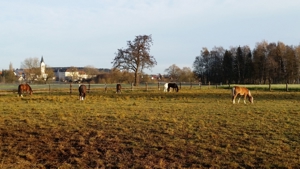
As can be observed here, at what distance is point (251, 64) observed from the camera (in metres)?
78.6

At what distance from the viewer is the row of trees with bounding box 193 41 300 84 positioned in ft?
238

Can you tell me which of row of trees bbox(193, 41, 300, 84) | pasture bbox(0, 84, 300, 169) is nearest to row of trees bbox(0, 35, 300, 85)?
row of trees bbox(193, 41, 300, 84)

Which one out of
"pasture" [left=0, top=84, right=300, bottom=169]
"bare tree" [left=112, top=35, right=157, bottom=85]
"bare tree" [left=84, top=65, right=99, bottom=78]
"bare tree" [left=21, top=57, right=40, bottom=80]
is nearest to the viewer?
"pasture" [left=0, top=84, right=300, bottom=169]

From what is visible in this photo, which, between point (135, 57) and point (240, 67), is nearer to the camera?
point (135, 57)

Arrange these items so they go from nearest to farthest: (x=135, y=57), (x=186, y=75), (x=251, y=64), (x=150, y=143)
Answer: (x=150, y=143)
(x=135, y=57)
(x=251, y=64)
(x=186, y=75)

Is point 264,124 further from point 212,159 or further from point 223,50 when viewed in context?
point 223,50

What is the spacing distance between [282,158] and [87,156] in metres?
4.87

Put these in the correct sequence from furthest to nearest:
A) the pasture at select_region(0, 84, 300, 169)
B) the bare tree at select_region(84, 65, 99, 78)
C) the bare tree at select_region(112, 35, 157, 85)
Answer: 1. the bare tree at select_region(84, 65, 99, 78)
2. the bare tree at select_region(112, 35, 157, 85)
3. the pasture at select_region(0, 84, 300, 169)

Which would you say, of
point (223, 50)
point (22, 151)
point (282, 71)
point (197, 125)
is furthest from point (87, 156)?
point (223, 50)

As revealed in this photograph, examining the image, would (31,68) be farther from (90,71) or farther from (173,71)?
(173,71)

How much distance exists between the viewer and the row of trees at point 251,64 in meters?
72.5

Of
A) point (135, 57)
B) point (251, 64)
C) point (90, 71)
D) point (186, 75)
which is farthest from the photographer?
point (90, 71)

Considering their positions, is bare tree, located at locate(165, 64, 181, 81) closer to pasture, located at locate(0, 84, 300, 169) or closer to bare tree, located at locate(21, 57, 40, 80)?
bare tree, located at locate(21, 57, 40, 80)

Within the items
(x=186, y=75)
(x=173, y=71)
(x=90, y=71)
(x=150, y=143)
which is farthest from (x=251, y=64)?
(x=150, y=143)
